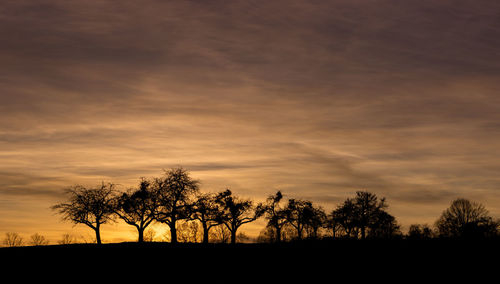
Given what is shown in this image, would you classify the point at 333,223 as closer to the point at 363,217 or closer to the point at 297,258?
the point at 363,217

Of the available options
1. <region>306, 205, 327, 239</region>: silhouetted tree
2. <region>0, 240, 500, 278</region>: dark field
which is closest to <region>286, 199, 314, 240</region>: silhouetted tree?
<region>306, 205, 327, 239</region>: silhouetted tree

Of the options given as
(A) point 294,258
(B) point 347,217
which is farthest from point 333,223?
(A) point 294,258

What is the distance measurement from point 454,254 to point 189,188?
2134 inches

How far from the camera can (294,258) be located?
3222cm

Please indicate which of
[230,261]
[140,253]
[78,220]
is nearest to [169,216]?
[78,220]

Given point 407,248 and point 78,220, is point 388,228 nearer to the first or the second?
point 78,220

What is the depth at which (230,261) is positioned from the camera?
32188mm

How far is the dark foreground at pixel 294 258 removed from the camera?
1092 inches

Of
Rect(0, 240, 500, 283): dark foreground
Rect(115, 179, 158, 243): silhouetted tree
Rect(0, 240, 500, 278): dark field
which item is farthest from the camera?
Rect(115, 179, 158, 243): silhouetted tree

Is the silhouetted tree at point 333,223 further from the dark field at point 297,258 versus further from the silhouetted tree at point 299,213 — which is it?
the dark field at point 297,258

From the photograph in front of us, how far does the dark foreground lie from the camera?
27.7m

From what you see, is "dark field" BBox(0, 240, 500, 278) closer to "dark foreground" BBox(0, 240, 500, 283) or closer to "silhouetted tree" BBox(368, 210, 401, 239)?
"dark foreground" BBox(0, 240, 500, 283)

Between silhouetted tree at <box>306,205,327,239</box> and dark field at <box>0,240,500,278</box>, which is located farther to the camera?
silhouetted tree at <box>306,205,327,239</box>

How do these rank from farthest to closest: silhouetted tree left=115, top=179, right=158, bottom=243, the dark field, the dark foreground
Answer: silhouetted tree left=115, top=179, right=158, bottom=243, the dark field, the dark foreground
